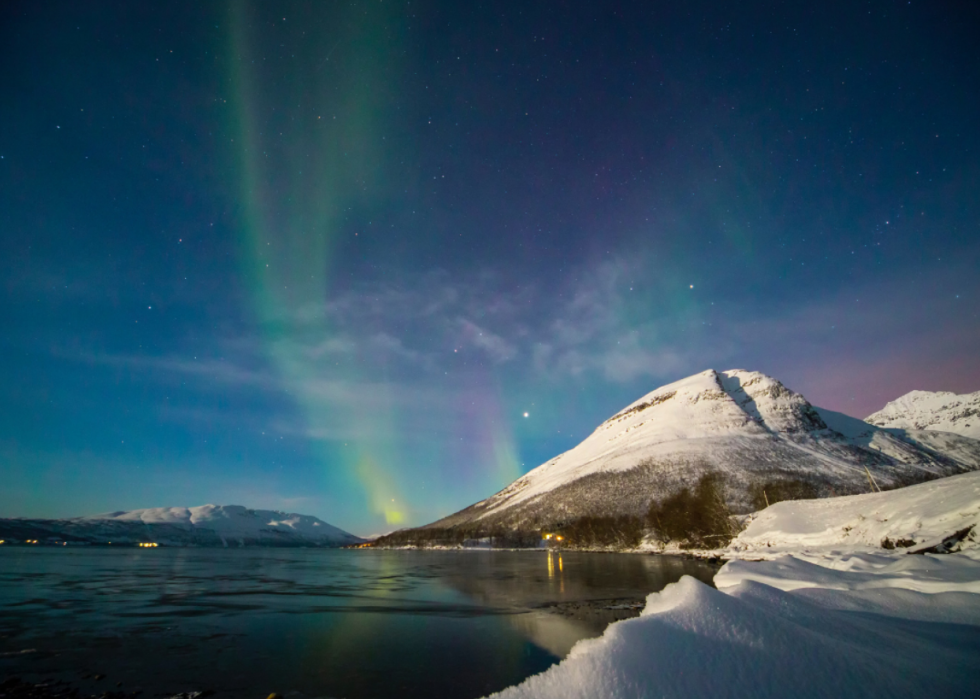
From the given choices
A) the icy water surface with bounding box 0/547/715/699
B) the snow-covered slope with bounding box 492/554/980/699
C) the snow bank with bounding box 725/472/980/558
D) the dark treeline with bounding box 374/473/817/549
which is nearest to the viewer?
the snow-covered slope with bounding box 492/554/980/699

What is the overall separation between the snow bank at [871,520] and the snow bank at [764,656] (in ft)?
86.3

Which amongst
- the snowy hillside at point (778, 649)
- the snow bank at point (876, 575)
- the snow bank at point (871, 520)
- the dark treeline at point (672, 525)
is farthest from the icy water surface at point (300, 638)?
the dark treeline at point (672, 525)

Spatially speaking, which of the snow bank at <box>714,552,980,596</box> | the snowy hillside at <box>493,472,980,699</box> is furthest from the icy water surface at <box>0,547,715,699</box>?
the snowy hillside at <box>493,472,980,699</box>

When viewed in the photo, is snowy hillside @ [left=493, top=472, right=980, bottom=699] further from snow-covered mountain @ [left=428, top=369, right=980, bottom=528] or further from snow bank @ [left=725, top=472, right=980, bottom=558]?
snow-covered mountain @ [left=428, top=369, right=980, bottom=528]

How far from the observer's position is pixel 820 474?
13088cm

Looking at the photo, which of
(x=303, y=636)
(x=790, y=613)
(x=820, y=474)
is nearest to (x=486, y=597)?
(x=303, y=636)

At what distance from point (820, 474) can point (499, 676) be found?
158 metres

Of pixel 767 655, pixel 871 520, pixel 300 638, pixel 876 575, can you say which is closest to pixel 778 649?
pixel 767 655

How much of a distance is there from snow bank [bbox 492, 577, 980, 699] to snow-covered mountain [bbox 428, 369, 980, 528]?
129m

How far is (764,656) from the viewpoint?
5.84 metres

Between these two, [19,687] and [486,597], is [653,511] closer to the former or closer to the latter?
[486,597]

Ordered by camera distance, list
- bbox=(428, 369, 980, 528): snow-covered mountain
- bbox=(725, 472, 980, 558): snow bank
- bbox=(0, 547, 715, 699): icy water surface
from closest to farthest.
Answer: bbox=(0, 547, 715, 699): icy water surface, bbox=(725, 472, 980, 558): snow bank, bbox=(428, 369, 980, 528): snow-covered mountain

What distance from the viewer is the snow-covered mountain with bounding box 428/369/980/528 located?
434ft

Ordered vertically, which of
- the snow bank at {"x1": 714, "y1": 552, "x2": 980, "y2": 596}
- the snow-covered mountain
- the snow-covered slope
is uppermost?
the snow-covered mountain
